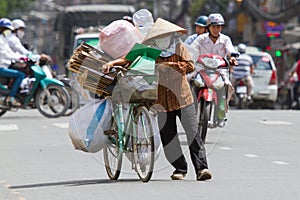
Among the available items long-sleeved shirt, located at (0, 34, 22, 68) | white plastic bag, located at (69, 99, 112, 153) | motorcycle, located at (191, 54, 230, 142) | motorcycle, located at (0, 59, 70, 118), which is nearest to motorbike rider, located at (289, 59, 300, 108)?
motorcycle, located at (0, 59, 70, 118)

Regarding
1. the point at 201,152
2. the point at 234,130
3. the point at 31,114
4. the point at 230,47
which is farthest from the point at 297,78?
the point at 201,152

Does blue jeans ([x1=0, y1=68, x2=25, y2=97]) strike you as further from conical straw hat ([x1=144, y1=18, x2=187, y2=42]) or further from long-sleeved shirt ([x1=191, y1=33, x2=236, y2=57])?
conical straw hat ([x1=144, y1=18, x2=187, y2=42])

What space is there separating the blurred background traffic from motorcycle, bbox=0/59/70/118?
318 cm

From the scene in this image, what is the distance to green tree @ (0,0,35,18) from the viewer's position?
103 meters

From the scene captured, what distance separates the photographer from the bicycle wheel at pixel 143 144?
9727 mm

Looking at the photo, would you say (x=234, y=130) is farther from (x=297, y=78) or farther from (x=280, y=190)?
(x=297, y=78)

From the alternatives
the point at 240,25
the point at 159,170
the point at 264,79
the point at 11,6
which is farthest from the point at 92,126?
the point at 11,6

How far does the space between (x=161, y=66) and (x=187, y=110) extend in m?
0.53

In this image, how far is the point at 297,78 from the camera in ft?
111

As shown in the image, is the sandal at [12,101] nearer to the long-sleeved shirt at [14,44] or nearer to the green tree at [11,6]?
the long-sleeved shirt at [14,44]

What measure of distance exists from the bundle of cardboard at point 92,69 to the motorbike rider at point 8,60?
11.8 m

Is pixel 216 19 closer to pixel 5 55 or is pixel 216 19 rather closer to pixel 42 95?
pixel 42 95

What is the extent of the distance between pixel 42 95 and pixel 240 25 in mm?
56290

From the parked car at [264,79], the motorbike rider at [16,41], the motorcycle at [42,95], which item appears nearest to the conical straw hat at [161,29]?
the motorcycle at [42,95]
